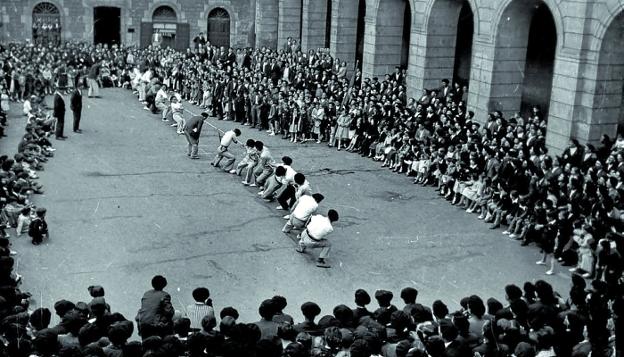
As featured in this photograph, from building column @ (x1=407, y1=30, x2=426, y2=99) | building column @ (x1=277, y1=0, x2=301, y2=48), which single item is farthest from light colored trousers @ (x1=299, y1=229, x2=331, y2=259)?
building column @ (x1=277, y1=0, x2=301, y2=48)

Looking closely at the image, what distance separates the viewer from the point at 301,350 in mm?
9336

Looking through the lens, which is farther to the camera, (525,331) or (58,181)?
(58,181)

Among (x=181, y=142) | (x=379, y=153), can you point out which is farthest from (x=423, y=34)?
(x=181, y=142)

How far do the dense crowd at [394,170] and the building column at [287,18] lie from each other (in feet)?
4.72

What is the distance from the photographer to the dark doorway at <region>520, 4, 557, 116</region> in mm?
27906

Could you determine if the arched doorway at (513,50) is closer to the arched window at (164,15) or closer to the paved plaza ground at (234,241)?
the paved plaza ground at (234,241)

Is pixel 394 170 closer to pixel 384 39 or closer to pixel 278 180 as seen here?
pixel 278 180

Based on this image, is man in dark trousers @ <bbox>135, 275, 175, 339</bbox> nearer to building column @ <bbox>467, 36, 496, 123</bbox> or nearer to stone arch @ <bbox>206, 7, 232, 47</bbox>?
building column @ <bbox>467, 36, 496, 123</bbox>

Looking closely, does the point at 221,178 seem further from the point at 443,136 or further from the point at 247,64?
the point at 247,64

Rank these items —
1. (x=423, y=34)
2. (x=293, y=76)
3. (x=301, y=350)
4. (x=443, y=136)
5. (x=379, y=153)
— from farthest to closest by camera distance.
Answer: (x=293, y=76) < (x=423, y=34) < (x=379, y=153) < (x=443, y=136) < (x=301, y=350)

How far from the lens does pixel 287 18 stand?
4091 centimetres

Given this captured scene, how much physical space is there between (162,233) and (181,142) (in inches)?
372

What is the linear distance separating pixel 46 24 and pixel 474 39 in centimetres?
3046

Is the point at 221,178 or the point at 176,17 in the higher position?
the point at 176,17
